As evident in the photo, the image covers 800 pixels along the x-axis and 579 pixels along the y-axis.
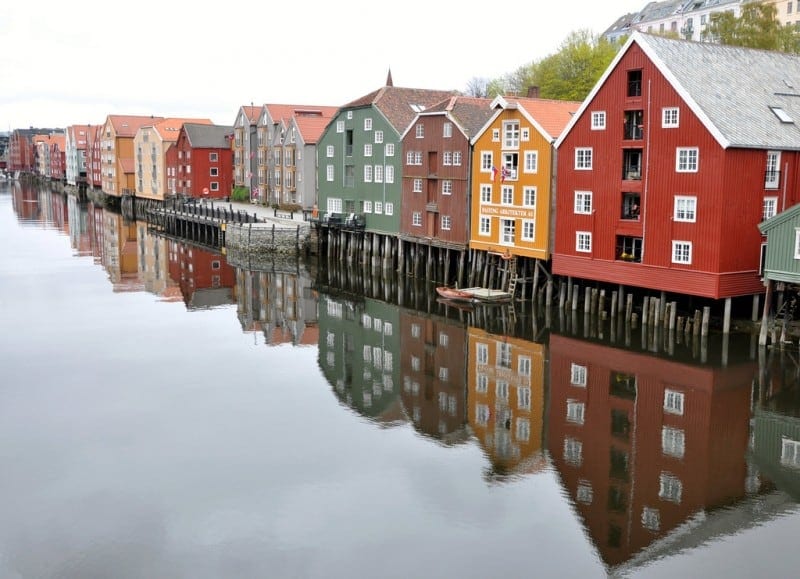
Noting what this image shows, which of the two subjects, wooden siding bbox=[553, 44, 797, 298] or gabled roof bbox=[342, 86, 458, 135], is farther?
gabled roof bbox=[342, 86, 458, 135]

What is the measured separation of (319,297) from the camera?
46812mm

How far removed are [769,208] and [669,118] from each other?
529 centimetres

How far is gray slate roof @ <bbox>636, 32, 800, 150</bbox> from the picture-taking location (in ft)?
106

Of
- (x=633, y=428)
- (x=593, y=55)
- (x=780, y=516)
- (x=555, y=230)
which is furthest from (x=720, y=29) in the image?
(x=780, y=516)

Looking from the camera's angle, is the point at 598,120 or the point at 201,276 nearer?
the point at 598,120

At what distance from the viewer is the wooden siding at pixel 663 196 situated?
105 feet

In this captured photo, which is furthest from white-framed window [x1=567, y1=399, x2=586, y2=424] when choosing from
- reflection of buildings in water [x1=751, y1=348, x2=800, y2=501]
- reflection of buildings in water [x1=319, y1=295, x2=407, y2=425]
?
reflection of buildings in water [x1=319, y1=295, x2=407, y2=425]

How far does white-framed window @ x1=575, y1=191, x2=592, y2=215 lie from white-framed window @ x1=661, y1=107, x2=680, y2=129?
4.95 meters

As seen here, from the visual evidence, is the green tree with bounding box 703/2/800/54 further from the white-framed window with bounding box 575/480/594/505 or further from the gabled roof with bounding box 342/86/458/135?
the white-framed window with bounding box 575/480/594/505

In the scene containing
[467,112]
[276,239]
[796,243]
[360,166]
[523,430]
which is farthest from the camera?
[276,239]

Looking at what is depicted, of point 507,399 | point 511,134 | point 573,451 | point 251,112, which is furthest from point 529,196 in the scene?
point 251,112

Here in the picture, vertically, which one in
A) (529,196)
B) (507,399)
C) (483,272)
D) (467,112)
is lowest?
(507,399)

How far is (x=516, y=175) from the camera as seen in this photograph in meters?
42.3

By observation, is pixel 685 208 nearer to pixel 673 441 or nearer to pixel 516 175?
pixel 516 175
